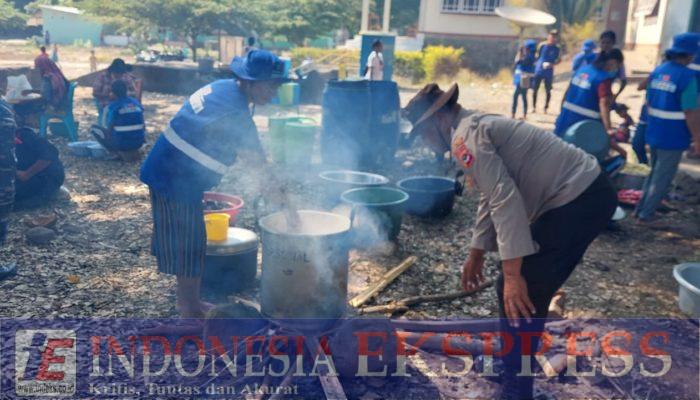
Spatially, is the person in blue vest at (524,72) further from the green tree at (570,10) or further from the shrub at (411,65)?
the green tree at (570,10)

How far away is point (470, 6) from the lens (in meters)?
26.9

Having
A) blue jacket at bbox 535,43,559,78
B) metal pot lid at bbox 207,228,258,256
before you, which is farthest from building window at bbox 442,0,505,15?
metal pot lid at bbox 207,228,258,256

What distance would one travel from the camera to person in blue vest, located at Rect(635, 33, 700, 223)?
5.97m

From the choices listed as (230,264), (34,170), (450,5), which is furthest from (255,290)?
(450,5)

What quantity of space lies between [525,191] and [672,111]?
444 centimetres

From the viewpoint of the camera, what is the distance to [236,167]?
8.55 meters

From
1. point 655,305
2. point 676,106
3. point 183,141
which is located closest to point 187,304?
point 183,141

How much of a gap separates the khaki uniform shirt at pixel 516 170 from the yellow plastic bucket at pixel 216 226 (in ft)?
7.95

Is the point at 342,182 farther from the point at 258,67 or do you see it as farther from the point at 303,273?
the point at 258,67

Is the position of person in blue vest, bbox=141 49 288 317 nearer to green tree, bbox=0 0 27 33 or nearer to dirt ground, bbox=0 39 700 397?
dirt ground, bbox=0 39 700 397

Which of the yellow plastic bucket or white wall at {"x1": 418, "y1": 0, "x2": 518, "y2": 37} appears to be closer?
the yellow plastic bucket

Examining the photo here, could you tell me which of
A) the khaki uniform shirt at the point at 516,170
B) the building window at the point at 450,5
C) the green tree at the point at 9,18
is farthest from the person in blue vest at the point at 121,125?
the building window at the point at 450,5

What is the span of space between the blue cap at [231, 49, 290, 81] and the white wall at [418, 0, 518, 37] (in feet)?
82.5

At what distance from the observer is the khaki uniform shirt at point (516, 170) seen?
8.34 ft
